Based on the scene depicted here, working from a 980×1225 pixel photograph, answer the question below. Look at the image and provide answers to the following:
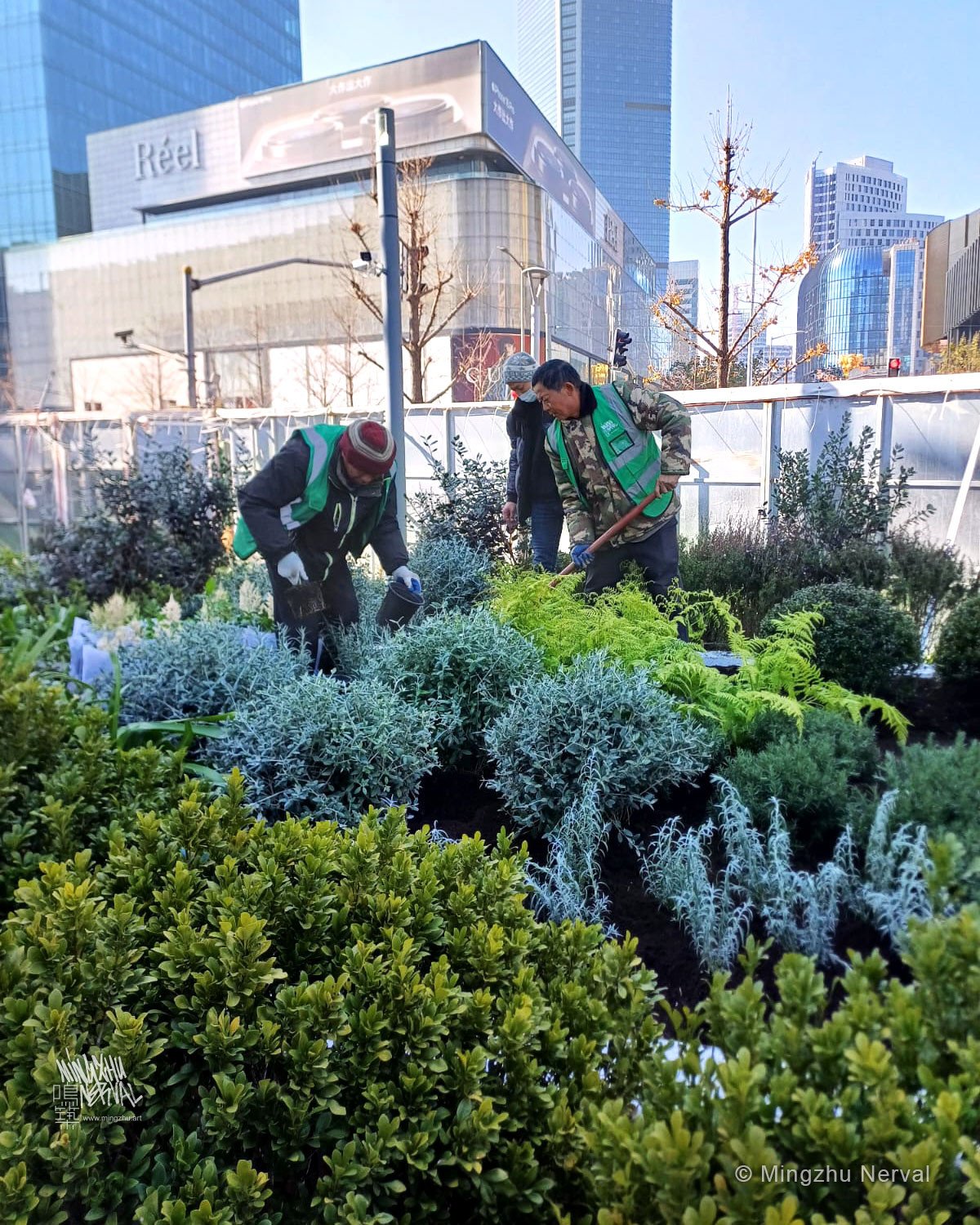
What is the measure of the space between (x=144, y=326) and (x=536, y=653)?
76.6 m

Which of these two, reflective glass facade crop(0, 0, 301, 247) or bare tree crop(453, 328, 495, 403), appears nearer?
bare tree crop(453, 328, 495, 403)

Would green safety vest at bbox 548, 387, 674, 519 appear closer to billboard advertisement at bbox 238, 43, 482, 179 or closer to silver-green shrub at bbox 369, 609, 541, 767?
silver-green shrub at bbox 369, 609, 541, 767

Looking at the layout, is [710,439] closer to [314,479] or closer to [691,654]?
[314,479]

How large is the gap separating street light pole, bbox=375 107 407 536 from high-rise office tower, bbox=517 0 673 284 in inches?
5373

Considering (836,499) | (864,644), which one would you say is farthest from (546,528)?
(836,499)

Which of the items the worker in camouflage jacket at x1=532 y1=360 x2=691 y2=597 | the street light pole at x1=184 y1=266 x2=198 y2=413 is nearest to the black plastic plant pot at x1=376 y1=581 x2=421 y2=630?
the worker in camouflage jacket at x1=532 y1=360 x2=691 y2=597

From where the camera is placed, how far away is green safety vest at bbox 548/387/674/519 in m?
5.39

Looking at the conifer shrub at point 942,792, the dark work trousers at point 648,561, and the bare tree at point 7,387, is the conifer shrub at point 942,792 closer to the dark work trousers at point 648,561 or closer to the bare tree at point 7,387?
the dark work trousers at point 648,561

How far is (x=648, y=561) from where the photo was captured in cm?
558

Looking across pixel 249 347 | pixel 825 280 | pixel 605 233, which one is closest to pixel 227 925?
pixel 825 280

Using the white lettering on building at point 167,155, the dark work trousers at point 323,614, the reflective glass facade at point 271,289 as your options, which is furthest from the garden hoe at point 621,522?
the white lettering on building at point 167,155

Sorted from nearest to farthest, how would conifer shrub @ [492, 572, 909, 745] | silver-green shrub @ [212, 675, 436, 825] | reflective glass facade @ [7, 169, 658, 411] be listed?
silver-green shrub @ [212, 675, 436, 825], conifer shrub @ [492, 572, 909, 745], reflective glass facade @ [7, 169, 658, 411]

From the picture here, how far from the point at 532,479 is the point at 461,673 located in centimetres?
274

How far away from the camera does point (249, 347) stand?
63.6m
